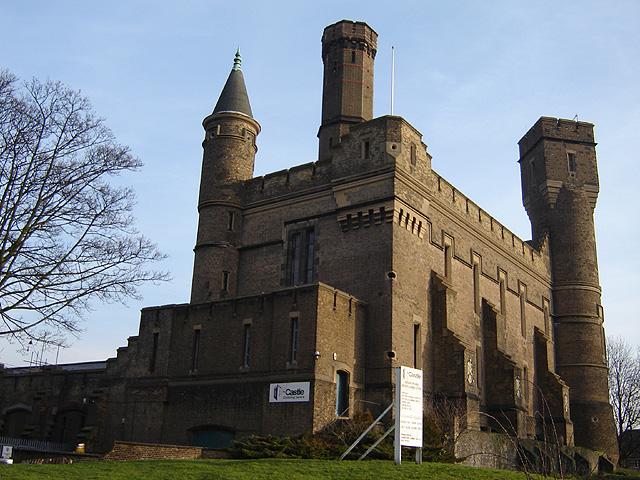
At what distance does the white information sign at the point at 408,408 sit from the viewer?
18797 mm

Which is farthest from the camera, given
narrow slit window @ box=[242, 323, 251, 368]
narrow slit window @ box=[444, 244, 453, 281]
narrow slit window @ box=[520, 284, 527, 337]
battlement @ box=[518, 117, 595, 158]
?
battlement @ box=[518, 117, 595, 158]

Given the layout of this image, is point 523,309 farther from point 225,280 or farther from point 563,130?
point 225,280

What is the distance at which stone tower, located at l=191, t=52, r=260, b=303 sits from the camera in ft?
111

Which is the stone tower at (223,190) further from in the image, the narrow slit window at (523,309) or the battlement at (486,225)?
the narrow slit window at (523,309)

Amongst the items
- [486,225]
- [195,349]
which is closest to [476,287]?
[486,225]

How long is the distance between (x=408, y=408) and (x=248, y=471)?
470cm

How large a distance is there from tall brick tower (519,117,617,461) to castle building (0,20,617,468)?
0.78ft

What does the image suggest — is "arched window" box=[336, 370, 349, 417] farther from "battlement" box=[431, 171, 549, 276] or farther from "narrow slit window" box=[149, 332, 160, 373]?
"battlement" box=[431, 171, 549, 276]

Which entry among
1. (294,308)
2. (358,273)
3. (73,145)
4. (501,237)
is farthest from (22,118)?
(501,237)

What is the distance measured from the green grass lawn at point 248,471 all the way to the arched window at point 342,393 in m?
6.63

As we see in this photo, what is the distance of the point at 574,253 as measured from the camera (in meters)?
46.0

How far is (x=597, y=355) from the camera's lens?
44.2 meters

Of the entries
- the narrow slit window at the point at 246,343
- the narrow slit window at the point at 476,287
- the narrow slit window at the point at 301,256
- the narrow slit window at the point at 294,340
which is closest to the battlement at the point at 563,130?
the narrow slit window at the point at 476,287

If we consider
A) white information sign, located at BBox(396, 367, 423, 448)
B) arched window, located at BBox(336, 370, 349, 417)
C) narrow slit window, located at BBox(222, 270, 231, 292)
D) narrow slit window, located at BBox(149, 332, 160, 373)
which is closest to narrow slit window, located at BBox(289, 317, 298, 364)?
arched window, located at BBox(336, 370, 349, 417)
